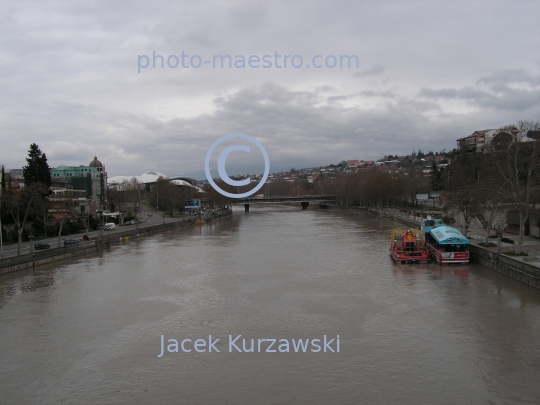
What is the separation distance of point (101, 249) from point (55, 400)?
22994mm

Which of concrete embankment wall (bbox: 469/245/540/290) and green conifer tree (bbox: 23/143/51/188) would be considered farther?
green conifer tree (bbox: 23/143/51/188)

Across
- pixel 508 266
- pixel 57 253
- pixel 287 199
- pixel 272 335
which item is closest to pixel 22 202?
pixel 57 253

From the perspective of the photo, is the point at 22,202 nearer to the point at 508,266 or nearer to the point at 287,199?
the point at 508,266

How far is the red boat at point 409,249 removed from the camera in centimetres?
2328

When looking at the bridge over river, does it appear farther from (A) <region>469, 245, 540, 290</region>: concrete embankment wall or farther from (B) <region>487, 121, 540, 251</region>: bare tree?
(A) <region>469, 245, 540, 290</region>: concrete embankment wall

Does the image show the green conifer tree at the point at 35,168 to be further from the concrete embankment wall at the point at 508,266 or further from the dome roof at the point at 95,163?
the dome roof at the point at 95,163

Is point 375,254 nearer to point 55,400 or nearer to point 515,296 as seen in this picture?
point 515,296

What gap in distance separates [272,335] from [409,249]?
13.3m

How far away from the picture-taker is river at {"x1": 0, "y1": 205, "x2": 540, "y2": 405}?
9.52 meters

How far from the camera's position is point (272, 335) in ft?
41.3

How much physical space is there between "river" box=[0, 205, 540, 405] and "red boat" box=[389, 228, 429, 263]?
0.77 metres

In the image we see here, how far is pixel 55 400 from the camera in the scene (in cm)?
926

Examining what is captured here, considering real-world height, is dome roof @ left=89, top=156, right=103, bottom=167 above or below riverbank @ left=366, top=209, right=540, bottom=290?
above

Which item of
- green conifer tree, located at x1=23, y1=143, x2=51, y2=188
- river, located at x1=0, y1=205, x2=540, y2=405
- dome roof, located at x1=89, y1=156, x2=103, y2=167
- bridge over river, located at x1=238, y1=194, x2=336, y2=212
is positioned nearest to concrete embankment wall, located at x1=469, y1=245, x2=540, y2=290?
river, located at x1=0, y1=205, x2=540, y2=405
